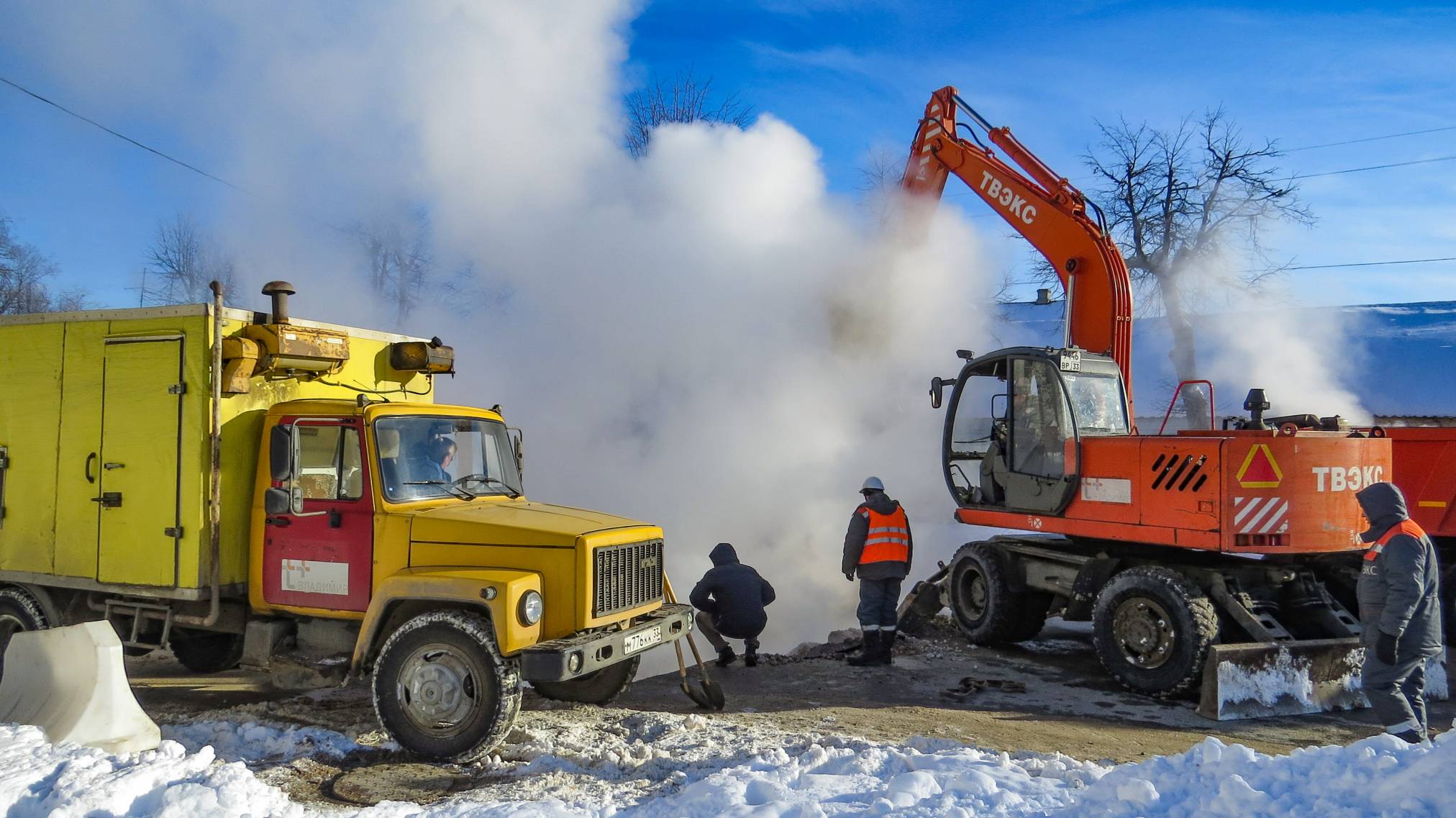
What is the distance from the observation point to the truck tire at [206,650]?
7.35m

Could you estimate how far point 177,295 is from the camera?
104 ft

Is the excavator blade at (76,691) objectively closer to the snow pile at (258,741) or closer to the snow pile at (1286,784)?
the snow pile at (258,741)

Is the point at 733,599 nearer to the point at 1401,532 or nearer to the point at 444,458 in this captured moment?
the point at 444,458

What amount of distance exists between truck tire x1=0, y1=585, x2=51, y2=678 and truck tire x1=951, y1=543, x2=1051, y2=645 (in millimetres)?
7796

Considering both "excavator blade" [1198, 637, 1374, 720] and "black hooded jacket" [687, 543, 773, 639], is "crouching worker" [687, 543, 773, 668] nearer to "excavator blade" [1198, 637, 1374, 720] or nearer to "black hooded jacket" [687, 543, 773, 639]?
"black hooded jacket" [687, 543, 773, 639]

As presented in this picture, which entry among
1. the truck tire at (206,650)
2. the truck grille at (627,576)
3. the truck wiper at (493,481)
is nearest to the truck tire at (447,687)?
the truck grille at (627,576)

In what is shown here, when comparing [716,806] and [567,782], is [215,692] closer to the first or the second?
[567,782]

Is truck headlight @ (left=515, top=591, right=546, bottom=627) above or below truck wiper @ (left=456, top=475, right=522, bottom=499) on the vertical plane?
below

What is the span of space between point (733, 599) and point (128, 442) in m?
4.83

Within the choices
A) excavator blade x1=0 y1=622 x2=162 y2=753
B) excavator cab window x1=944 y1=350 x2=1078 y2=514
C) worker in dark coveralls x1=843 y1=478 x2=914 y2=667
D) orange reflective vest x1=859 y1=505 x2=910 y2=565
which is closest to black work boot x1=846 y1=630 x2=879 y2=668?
worker in dark coveralls x1=843 y1=478 x2=914 y2=667

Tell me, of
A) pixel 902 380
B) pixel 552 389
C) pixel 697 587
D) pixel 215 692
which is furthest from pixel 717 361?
pixel 215 692

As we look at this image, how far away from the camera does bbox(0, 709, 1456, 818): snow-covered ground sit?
3824mm

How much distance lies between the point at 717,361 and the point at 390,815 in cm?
1189

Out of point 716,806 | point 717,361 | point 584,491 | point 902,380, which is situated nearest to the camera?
point 716,806
